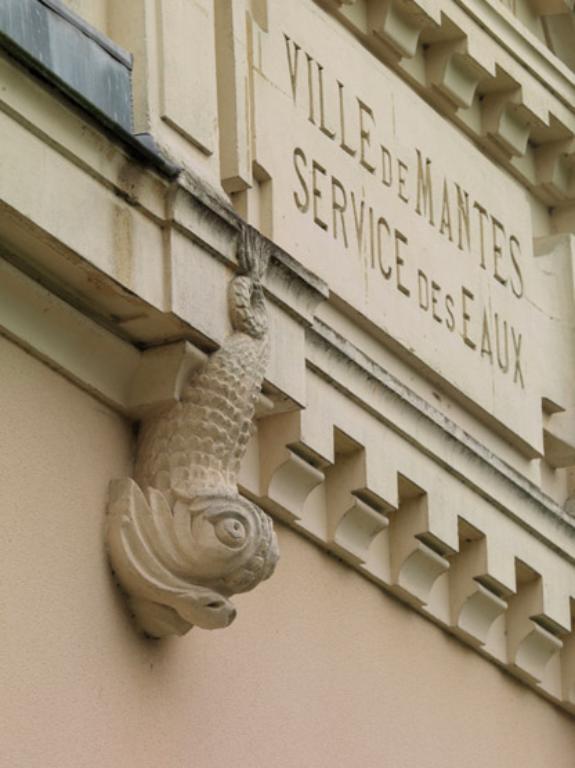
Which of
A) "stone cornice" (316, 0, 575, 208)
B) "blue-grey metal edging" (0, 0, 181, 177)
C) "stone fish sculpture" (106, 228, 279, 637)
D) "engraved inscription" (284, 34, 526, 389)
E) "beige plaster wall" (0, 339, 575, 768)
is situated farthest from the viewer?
"stone cornice" (316, 0, 575, 208)

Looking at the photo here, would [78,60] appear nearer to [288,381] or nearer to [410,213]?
[288,381]

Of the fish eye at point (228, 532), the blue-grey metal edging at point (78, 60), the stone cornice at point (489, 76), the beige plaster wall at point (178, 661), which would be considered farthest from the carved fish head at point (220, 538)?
the stone cornice at point (489, 76)

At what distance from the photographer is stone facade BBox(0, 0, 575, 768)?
10195 millimetres

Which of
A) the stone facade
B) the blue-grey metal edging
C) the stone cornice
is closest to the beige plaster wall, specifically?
the stone facade

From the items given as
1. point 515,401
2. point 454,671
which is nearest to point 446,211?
point 515,401

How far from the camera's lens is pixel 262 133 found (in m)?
11.8

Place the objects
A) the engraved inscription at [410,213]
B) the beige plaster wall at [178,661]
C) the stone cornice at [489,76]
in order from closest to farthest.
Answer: the beige plaster wall at [178,661], the engraved inscription at [410,213], the stone cornice at [489,76]

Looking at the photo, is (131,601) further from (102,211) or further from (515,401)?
(515,401)

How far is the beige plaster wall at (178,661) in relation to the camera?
1001 cm

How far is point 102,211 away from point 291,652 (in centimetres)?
193

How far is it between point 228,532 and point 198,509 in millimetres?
113

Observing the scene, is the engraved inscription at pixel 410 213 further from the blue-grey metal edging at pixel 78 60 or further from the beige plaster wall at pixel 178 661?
the blue-grey metal edging at pixel 78 60

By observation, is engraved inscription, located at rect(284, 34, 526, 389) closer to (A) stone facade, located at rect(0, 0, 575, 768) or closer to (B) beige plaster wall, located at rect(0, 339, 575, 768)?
(A) stone facade, located at rect(0, 0, 575, 768)

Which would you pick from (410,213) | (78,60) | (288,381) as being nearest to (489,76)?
(410,213)
